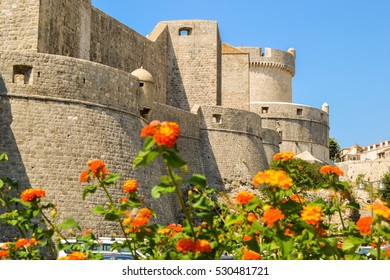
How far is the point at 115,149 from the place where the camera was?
18016 mm

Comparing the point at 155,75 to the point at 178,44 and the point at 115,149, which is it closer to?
the point at 178,44

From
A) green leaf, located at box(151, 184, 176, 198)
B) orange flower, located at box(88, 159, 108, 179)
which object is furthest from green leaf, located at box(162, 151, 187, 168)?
orange flower, located at box(88, 159, 108, 179)

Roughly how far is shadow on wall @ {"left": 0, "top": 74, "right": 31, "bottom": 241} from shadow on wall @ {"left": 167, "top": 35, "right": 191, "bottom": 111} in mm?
14791

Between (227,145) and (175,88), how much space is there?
14.2ft

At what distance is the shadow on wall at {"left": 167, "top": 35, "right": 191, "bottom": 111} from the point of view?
30938mm

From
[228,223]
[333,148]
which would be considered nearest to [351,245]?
[228,223]

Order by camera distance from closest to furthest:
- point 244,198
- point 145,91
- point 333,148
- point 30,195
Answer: point 244,198 < point 30,195 < point 145,91 < point 333,148

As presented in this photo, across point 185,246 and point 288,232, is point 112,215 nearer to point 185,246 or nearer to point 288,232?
point 185,246

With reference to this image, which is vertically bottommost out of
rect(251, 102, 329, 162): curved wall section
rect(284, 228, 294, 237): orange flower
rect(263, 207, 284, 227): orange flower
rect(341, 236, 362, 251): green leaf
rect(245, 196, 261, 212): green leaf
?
rect(341, 236, 362, 251): green leaf

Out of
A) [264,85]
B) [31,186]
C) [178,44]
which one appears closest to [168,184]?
[31,186]

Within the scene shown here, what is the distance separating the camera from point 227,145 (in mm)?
28672

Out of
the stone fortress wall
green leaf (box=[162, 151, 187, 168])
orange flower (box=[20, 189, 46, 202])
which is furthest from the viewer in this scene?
the stone fortress wall

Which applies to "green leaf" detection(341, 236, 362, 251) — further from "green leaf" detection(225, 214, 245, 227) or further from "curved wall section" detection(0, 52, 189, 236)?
"curved wall section" detection(0, 52, 189, 236)
